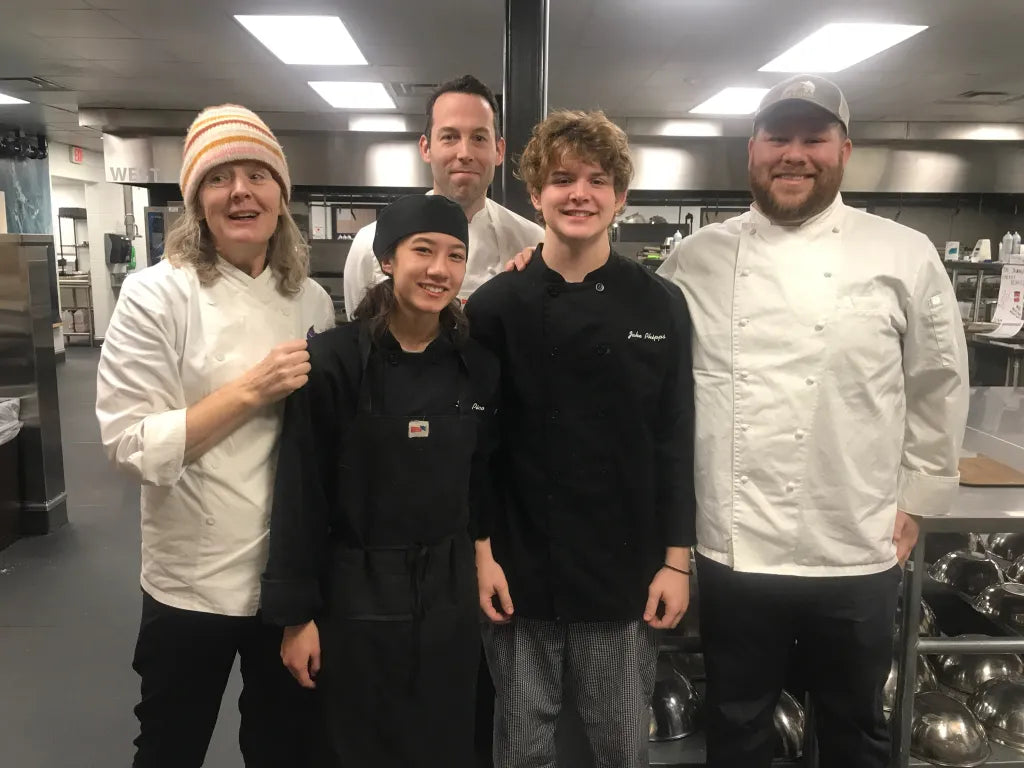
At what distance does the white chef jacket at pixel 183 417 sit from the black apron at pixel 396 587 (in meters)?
0.16

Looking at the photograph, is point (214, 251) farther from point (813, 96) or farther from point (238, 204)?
point (813, 96)

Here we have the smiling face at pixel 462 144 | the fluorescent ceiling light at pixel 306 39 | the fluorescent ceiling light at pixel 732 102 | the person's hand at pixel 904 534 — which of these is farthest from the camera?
the fluorescent ceiling light at pixel 732 102

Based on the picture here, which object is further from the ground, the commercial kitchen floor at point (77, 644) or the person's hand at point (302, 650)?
the person's hand at point (302, 650)

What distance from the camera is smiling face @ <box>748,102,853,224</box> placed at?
136 cm

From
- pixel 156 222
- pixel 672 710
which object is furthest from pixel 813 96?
pixel 156 222

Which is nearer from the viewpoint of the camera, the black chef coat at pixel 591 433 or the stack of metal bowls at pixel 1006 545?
the black chef coat at pixel 591 433

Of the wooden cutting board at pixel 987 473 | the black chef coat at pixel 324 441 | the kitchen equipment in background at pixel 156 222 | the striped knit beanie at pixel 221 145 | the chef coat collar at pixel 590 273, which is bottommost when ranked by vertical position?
the wooden cutting board at pixel 987 473

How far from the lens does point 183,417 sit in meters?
1.20

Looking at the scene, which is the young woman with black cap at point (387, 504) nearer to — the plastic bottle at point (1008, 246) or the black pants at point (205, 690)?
the black pants at point (205, 690)

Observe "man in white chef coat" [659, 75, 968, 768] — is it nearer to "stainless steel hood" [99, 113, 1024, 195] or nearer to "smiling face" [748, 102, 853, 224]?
"smiling face" [748, 102, 853, 224]

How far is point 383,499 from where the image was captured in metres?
1.24

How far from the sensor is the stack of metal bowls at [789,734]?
183 centimetres

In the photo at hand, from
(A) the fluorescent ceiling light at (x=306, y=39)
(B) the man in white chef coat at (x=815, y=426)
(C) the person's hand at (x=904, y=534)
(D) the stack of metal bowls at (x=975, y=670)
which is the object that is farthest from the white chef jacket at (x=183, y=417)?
(A) the fluorescent ceiling light at (x=306, y=39)

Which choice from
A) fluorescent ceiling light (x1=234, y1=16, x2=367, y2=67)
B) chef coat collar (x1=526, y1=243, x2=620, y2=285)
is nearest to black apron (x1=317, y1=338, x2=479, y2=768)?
chef coat collar (x1=526, y1=243, x2=620, y2=285)
